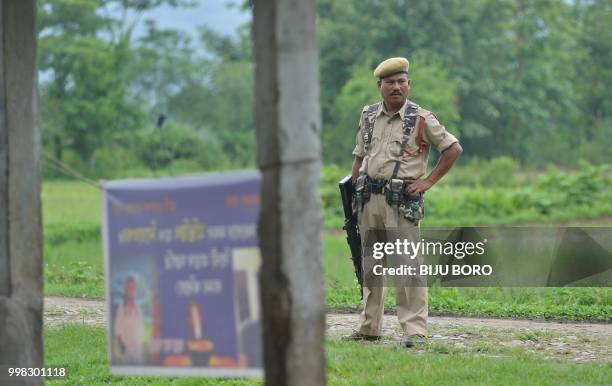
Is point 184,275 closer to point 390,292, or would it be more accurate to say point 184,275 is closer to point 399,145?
point 399,145

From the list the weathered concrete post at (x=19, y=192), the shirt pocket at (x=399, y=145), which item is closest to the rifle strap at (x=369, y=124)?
the shirt pocket at (x=399, y=145)

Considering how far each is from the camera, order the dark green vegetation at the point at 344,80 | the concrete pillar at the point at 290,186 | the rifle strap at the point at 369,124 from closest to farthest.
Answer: the concrete pillar at the point at 290,186, the rifle strap at the point at 369,124, the dark green vegetation at the point at 344,80

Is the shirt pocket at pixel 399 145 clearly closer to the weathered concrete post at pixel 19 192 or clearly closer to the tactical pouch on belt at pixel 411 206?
the tactical pouch on belt at pixel 411 206

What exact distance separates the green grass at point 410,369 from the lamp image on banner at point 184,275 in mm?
1830

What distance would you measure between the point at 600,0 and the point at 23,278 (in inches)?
2419

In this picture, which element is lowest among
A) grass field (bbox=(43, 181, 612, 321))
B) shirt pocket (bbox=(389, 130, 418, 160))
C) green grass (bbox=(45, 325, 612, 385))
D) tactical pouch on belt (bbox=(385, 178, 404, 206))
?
green grass (bbox=(45, 325, 612, 385))

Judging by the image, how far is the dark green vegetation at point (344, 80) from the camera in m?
43.9

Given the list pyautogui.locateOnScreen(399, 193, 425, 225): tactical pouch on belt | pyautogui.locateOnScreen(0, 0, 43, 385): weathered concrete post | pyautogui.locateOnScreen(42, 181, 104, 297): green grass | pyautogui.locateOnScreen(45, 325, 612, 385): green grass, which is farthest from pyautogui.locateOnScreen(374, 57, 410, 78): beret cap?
pyautogui.locateOnScreen(42, 181, 104, 297): green grass

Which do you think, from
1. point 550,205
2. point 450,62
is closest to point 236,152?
point 450,62

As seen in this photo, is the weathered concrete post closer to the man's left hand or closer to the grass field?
the man's left hand

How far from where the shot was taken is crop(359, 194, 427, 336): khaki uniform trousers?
7352mm

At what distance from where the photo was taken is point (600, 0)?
62.2 metres

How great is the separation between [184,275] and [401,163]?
290 cm

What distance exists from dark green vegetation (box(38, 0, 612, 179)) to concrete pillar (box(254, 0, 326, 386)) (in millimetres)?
33896
